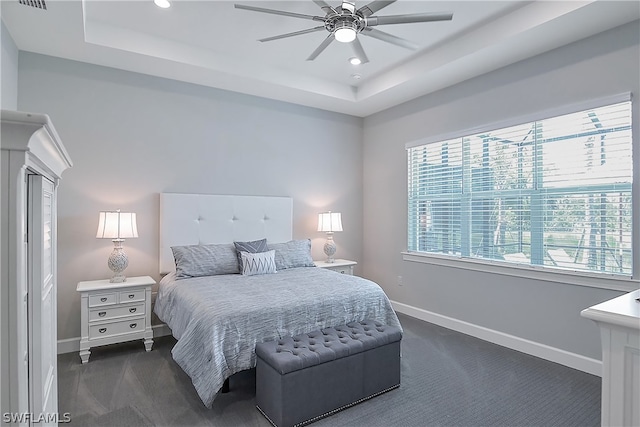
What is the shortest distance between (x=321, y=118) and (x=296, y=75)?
0.92m

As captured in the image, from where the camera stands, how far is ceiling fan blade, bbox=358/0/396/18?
2.41m

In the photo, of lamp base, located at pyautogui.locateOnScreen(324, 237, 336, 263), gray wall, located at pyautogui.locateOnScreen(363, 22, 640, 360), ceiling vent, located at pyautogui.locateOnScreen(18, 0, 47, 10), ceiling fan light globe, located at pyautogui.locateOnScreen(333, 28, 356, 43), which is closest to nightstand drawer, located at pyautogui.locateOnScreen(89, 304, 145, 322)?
lamp base, located at pyautogui.locateOnScreen(324, 237, 336, 263)

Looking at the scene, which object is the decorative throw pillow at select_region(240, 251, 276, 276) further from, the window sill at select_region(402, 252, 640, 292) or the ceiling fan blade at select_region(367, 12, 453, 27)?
the ceiling fan blade at select_region(367, 12, 453, 27)

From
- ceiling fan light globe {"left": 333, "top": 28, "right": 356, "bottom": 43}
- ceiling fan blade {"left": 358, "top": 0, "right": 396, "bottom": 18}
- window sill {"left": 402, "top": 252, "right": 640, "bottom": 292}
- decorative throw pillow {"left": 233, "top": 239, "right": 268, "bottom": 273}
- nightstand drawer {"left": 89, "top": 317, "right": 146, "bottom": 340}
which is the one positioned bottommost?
nightstand drawer {"left": 89, "top": 317, "right": 146, "bottom": 340}

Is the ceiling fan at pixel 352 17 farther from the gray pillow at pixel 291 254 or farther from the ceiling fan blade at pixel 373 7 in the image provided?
the gray pillow at pixel 291 254

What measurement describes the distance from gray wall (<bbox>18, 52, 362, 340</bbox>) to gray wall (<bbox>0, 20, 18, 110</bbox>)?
0.13 m

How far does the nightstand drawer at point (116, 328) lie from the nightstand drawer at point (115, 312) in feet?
0.20

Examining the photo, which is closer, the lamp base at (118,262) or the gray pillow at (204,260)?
the lamp base at (118,262)

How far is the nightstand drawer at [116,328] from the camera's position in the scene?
3.13 metres

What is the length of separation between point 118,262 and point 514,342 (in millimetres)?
3896

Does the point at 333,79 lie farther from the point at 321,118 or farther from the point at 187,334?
the point at 187,334

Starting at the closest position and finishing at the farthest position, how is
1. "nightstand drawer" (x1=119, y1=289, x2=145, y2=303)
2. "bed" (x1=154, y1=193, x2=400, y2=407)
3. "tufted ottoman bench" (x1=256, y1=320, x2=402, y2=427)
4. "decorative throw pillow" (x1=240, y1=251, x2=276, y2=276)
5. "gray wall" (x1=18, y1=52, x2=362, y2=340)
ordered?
"tufted ottoman bench" (x1=256, y1=320, x2=402, y2=427), "bed" (x1=154, y1=193, x2=400, y2=407), "nightstand drawer" (x1=119, y1=289, x2=145, y2=303), "gray wall" (x1=18, y1=52, x2=362, y2=340), "decorative throw pillow" (x1=240, y1=251, x2=276, y2=276)

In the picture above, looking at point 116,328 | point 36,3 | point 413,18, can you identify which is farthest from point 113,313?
point 413,18

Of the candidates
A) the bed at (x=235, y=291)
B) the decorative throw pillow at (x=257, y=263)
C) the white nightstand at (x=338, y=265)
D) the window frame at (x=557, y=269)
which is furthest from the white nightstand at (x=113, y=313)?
the window frame at (x=557, y=269)
